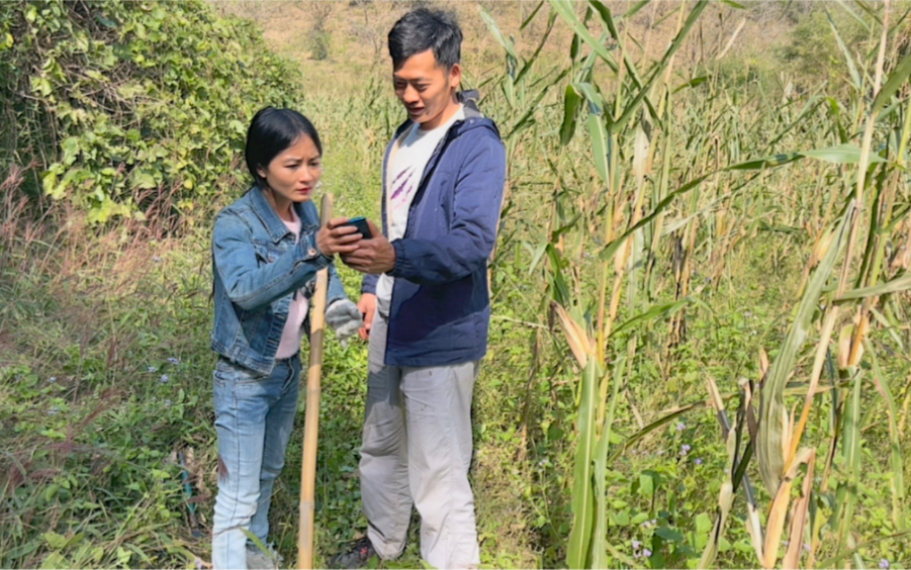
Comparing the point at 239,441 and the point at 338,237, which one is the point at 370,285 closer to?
the point at 239,441

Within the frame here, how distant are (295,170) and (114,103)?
9.92ft

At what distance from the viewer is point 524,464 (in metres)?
2.78

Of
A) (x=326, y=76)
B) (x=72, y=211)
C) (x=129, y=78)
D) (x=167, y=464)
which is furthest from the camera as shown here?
(x=326, y=76)

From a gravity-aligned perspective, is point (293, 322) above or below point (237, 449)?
above

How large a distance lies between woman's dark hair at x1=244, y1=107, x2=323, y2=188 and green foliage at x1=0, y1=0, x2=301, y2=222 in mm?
2657

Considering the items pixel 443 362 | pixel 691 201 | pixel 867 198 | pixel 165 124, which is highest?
pixel 165 124

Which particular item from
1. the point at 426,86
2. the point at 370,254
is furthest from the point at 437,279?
the point at 426,86

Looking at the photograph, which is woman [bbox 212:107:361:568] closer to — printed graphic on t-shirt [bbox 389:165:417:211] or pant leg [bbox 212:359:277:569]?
pant leg [bbox 212:359:277:569]

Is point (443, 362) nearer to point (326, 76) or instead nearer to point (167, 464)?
point (167, 464)

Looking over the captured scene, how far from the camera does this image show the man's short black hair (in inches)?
73.7

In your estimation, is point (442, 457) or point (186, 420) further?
point (186, 420)

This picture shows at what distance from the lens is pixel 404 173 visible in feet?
6.77

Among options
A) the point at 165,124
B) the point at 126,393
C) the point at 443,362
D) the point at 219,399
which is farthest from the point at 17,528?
the point at 165,124

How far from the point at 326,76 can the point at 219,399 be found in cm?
1698
